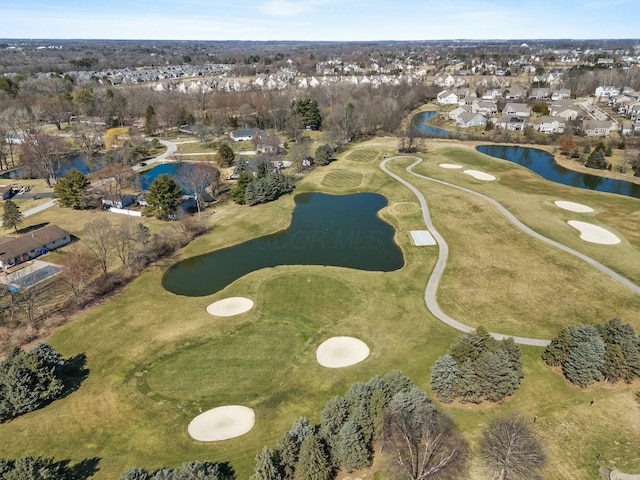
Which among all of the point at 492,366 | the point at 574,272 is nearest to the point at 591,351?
the point at 492,366

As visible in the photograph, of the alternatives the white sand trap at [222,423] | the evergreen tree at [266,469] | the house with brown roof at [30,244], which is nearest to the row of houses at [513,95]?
the house with brown roof at [30,244]

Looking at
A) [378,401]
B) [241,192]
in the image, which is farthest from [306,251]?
[378,401]

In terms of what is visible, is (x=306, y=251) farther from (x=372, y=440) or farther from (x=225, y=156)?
(x=225, y=156)

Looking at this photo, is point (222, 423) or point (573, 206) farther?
point (573, 206)

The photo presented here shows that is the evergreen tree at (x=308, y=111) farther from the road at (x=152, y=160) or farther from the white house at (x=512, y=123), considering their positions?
the white house at (x=512, y=123)

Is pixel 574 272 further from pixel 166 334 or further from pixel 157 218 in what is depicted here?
pixel 157 218

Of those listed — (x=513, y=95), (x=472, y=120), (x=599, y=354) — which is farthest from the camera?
(x=513, y=95)

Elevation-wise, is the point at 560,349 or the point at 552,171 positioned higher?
the point at 552,171
